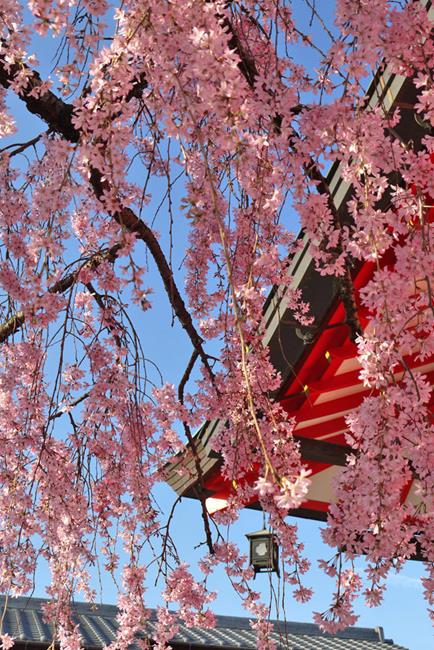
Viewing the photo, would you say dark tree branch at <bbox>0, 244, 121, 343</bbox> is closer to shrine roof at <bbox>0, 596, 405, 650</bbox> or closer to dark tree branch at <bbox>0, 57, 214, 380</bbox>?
dark tree branch at <bbox>0, 57, 214, 380</bbox>

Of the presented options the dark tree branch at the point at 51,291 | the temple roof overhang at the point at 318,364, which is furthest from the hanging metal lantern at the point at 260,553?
the dark tree branch at the point at 51,291

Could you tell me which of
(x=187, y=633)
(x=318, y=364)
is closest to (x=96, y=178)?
(x=318, y=364)

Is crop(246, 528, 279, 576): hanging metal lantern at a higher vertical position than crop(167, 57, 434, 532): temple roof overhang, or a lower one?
lower

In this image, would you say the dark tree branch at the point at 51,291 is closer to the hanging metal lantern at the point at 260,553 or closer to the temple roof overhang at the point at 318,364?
the temple roof overhang at the point at 318,364

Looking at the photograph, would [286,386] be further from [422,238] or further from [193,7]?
[193,7]

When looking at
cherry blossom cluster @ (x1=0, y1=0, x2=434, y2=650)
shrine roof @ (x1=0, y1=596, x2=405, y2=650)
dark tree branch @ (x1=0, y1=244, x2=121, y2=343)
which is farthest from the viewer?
shrine roof @ (x1=0, y1=596, x2=405, y2=650)

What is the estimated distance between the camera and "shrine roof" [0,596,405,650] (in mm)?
5453

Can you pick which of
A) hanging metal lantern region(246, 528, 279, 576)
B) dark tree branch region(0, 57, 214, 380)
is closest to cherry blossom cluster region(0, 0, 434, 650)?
dark tree branch region(0, 57, 214, 380)

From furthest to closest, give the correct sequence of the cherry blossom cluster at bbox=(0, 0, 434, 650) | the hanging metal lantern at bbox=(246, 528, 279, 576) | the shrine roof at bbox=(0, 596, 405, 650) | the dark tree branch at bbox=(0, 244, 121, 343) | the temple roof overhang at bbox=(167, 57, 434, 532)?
the shrine roof at bbox=(0, 596, 405, 650), the hanging metal lantern at bbox=(246, 528, 279, 576), the temple roof overhang at bbox=(167, 57, 434, 532), the dark tree branch at bbox=(0, 244, 121, 343), the cherry blossom cluster at bbox=(0, 0, 434, 650)

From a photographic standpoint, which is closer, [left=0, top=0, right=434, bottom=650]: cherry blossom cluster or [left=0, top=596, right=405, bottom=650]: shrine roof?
[left=0, top=0, right=434, bottom=650]: cherry blossom cluster

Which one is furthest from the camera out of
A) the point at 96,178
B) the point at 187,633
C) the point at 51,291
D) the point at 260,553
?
the point at 187,633

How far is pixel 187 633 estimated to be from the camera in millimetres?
6504

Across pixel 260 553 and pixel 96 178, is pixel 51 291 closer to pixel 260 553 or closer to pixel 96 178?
pixel 96 178

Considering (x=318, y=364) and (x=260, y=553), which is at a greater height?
(x=318, y=364)
